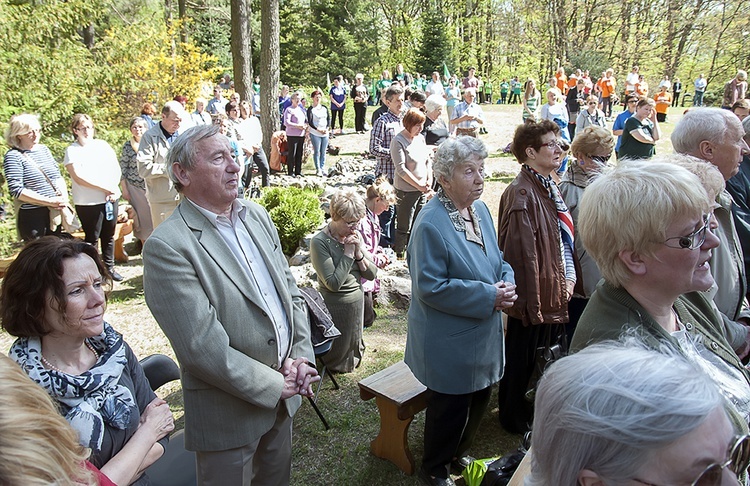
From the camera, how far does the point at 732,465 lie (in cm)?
113

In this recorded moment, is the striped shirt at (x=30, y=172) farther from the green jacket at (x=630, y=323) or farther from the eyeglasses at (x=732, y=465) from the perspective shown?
the eyeglasses at (x=732, y=465)

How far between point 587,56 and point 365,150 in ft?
72.2

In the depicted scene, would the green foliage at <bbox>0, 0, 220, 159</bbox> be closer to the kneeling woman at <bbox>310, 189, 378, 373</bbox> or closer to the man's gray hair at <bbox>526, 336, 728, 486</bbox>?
the kneeling woman at <bbox>310, 189, 378, 373</bbox>

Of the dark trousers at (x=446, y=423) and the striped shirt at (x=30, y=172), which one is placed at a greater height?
the striped shirt at (x=30, y=172)

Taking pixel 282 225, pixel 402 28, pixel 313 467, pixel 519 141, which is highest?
pixel 402 28

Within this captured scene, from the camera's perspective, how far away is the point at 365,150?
15156mm

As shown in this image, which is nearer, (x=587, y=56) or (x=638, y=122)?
(x=638, y=122)

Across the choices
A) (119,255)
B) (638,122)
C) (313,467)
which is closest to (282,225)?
(119,255)

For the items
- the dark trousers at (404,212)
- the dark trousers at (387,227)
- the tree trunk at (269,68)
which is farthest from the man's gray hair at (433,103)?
the tree trunk at (269,68)

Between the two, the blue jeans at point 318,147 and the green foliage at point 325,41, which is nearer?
the blue jeans at point 318,147

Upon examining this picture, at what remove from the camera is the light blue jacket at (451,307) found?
2.87 m

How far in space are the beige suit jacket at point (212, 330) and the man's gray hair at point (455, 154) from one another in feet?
4.21

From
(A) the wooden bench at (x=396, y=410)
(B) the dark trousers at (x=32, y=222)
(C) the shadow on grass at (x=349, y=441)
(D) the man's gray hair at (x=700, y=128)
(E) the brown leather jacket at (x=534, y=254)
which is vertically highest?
(D) the man's gray hair at (x=700, y=128)

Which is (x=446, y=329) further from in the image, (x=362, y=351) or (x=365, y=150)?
(x=365, y=150)
